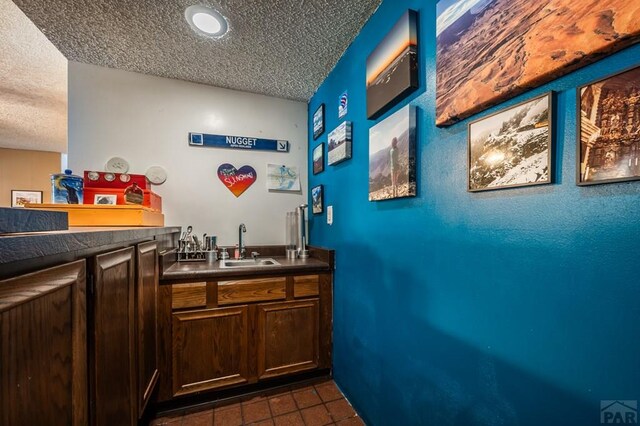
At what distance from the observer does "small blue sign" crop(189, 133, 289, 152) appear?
230cm

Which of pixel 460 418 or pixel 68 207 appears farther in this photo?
pixel 68 207

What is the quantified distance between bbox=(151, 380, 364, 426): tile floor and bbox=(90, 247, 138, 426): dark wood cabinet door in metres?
0.56

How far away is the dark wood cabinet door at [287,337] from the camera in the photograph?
70.6 inches

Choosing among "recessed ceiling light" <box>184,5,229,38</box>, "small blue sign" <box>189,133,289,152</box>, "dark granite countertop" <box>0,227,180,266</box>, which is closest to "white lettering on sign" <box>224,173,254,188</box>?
"small blue sign" <box>189,133,289,152</box>

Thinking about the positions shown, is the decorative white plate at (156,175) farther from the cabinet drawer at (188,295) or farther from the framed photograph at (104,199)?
the cabinet drawer at (188,295)

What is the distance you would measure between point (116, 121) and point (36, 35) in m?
0.63

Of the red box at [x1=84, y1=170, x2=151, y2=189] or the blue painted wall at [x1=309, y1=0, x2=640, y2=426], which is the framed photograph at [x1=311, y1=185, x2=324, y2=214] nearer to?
the blue painted wall at [x1=309, y1=0, x2=640, y2=426]

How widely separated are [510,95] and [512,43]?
140 mm

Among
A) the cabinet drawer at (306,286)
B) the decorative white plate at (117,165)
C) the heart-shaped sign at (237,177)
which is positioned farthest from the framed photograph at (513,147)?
the decorative white plate at (117,165)

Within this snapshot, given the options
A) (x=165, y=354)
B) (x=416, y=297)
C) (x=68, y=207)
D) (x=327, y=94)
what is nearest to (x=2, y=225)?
(x=68, y=207)

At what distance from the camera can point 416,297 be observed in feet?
3.76

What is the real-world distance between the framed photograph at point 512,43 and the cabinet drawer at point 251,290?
1.44 metres

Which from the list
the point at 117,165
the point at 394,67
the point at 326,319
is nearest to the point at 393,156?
the point at 394,67

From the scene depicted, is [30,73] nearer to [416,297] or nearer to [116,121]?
[116,121]
